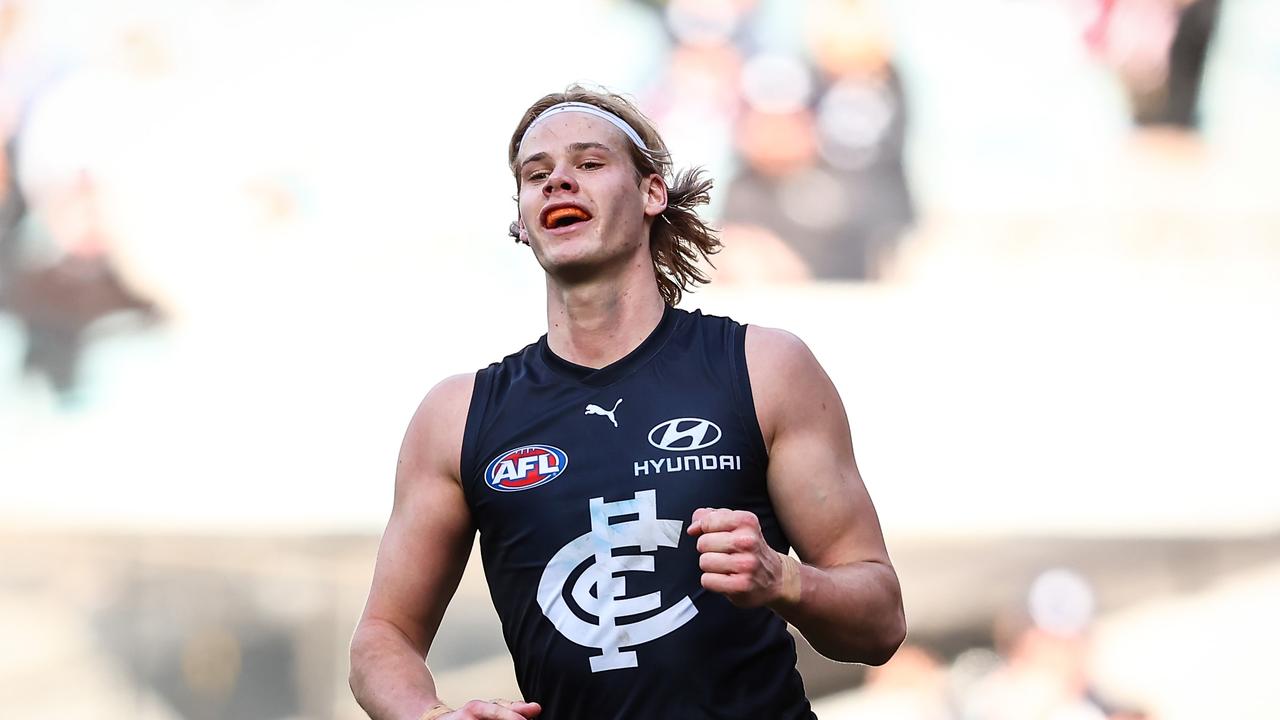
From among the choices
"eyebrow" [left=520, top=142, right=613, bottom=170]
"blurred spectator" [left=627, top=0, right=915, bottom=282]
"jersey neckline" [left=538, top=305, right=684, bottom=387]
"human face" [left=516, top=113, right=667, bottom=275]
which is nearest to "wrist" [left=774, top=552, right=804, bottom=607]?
"jersey neckline" [left=538, top=305, right=684, bottom=387]

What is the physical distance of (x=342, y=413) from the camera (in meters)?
7.05

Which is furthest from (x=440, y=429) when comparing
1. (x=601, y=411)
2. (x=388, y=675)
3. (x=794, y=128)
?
(x=794, y=128)

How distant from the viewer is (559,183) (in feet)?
10.5

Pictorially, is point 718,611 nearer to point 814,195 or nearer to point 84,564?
point 814,195

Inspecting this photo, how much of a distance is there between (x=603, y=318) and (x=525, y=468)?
420mm

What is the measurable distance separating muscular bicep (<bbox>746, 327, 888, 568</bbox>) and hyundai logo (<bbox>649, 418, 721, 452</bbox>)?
0.11 metres

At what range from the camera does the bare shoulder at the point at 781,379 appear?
2.91m

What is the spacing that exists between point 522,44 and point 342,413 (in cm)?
219

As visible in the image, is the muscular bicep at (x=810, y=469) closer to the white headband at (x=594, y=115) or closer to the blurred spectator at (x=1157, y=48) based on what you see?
the white headband at (x=594, y=115)

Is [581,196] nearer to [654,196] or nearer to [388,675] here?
[654,196]

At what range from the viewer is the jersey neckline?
3.07m

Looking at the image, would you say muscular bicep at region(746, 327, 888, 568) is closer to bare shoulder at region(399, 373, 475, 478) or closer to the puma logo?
the puma logo

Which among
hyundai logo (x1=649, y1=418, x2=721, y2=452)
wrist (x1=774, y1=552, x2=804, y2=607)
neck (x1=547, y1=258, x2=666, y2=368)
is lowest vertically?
wrist (x1=774, y1=552, x2=804, y2=607)

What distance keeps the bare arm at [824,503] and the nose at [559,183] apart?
54 centimetres
